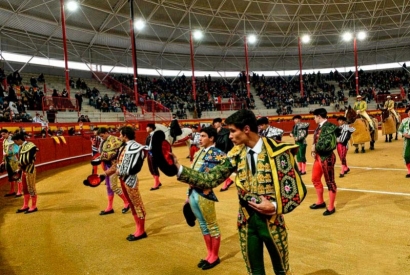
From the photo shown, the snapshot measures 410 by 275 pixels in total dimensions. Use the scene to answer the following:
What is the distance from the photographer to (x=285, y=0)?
28.8 m

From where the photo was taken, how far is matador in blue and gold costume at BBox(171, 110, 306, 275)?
2.18m

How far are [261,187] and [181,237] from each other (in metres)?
3.00

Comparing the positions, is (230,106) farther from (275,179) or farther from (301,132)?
(275,179)

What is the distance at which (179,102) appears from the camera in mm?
29547

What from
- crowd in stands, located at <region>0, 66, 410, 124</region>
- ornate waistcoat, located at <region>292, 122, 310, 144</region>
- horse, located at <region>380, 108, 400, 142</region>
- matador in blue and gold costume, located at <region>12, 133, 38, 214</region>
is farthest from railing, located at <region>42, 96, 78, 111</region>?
horse, located at <region>380, 108, 400, 142</region>

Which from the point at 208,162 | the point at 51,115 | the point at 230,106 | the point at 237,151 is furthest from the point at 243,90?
the point at 237,151

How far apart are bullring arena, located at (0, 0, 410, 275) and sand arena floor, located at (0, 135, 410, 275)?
28 millimetres

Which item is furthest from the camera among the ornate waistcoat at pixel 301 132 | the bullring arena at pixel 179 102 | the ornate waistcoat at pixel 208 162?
the ornate waistcoat at pixel 301 132

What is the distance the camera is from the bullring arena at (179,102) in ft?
14.0

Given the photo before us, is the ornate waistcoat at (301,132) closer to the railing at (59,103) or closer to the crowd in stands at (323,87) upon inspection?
the railing at (59,103)

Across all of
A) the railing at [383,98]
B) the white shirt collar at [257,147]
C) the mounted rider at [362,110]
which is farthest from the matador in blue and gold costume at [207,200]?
the railing at [383,98]

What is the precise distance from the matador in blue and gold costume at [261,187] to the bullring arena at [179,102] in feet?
4.80

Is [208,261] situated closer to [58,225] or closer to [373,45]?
[58,225]

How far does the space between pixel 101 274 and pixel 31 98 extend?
55.7ft
